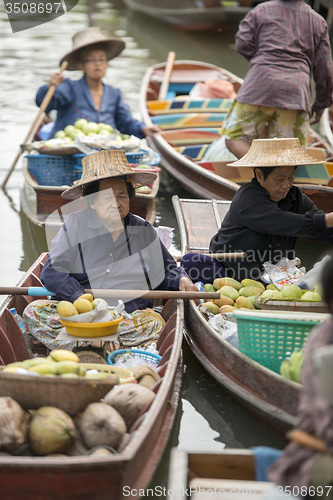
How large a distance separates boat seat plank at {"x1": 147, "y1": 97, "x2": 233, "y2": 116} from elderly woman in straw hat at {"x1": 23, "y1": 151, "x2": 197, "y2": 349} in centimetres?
408

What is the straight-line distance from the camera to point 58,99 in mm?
6410

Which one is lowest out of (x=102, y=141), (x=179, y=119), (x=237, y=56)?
(x=237, y=56)

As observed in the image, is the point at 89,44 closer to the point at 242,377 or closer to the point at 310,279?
Result: the point at 310,279

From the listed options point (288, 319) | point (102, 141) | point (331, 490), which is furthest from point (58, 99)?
point (331, 490)

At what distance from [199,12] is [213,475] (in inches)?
526

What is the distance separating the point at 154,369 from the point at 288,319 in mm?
634

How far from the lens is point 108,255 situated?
3727 mm

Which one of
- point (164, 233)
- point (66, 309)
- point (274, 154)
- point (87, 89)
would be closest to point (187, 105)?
point (87, 89)

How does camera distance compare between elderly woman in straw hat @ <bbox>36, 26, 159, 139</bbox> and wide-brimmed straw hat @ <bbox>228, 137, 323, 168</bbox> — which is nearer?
wide-brimmed straw hat @ <bbox>228, 137, 323, 168</bbox>

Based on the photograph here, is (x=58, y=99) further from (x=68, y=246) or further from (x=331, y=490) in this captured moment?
(x=331, y=490)

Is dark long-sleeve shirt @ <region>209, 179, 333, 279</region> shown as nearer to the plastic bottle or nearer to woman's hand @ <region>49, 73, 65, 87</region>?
the plastic bottle

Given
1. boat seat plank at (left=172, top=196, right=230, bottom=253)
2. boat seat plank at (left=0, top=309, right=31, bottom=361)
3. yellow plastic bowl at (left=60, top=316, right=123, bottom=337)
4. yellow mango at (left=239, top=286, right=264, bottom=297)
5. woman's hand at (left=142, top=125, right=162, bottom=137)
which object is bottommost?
woman's hand at (left=142, top=125, right=162, bottom=137)

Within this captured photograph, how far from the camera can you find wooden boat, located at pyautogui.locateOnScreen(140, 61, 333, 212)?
5.65 m

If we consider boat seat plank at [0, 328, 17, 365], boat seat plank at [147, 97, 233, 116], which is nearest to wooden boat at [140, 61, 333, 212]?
boat seat plank at [147, 97, 233, 116]
